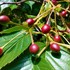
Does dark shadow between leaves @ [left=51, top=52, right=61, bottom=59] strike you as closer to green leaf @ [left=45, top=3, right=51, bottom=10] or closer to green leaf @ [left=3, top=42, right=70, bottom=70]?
green leaf @ [left=3, top=42, right=70, bottom=70]

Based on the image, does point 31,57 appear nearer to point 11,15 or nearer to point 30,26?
point 30,26

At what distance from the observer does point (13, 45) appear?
1.39 meters

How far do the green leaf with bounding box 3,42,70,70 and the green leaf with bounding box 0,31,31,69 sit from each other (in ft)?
0.17

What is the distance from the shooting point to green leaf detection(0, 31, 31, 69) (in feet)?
4.24

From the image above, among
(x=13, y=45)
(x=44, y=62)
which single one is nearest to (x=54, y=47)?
(x=44, y=62)

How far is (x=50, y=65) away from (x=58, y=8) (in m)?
0.35

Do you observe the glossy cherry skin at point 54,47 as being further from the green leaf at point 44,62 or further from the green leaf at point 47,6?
the green leaf at point 47,6

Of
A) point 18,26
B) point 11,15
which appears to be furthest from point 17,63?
point 11,15

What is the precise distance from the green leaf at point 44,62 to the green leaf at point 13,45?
5 centimetres

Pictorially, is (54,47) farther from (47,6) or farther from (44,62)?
(47,6)

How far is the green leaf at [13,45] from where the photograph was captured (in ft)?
4.24

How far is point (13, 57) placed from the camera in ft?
4.19

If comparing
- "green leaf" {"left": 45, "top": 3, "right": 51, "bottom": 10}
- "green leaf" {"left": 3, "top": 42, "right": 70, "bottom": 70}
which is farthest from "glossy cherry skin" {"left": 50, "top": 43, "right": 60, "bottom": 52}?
"green leaf" {"left": 45, "top": 3, "right": 51, "bottom": 10}

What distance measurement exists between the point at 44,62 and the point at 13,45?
0.16 meters
